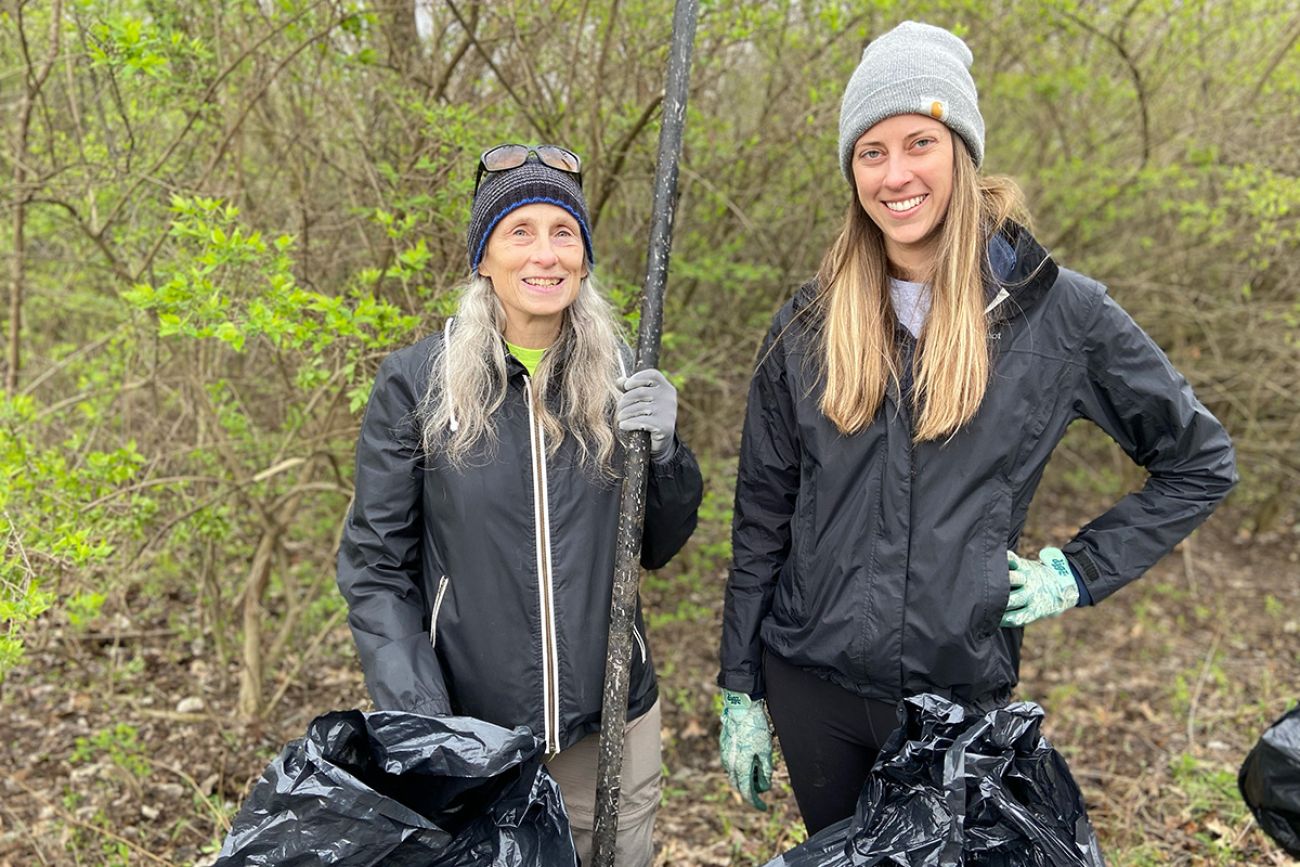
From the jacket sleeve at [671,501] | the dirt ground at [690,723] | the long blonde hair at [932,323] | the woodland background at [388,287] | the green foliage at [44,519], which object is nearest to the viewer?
the long blonde hair at [932,323]

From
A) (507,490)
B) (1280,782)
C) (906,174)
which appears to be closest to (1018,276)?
(906,174)

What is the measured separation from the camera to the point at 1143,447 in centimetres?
194

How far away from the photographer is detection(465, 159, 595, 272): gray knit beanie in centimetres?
199

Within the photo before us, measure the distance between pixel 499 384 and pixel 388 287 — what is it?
146 cm

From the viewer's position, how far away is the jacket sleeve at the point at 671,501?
199 centimetres

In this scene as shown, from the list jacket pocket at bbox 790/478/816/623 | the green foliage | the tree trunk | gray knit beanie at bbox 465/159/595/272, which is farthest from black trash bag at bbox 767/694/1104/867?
the tree trunk

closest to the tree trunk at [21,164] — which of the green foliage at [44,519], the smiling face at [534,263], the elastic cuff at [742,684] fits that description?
the green foliage at [44,519]

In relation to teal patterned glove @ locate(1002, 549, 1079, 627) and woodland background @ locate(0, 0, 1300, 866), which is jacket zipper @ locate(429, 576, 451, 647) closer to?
woodland background @ locate(0, 0, 1300, 866)

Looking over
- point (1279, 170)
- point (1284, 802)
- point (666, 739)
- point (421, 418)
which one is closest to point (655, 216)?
point (421, 418)

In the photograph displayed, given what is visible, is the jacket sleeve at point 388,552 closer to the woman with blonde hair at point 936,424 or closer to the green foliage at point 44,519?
the woman with blonde hair at point 936,424

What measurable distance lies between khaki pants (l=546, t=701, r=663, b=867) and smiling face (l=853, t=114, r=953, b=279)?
3.90ft

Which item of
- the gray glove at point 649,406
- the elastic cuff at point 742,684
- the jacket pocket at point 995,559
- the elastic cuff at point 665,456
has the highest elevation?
the gray glove at point 649,406

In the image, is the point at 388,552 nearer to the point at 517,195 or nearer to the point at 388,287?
the point at 517,195

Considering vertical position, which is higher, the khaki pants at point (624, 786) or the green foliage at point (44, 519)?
the green foliage at point (44, 519)
